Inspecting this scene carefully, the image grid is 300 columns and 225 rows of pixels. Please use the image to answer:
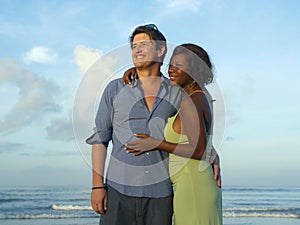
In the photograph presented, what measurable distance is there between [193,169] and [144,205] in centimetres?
34

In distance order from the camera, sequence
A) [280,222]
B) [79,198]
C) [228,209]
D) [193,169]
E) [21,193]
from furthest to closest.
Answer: [21,193], [79,198], [228,209], [280,222], [193,169]

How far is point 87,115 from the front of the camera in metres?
2.93

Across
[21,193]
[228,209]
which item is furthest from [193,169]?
[21,193]

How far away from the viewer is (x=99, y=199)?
2.88m

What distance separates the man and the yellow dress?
51 mm

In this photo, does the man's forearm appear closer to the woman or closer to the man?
the man

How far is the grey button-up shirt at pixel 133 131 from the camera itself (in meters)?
2.89

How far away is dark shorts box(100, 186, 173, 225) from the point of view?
2873 millimetres

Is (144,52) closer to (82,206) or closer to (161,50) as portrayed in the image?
(161,50)

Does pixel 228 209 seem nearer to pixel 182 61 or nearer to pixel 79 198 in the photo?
pixel 79 198

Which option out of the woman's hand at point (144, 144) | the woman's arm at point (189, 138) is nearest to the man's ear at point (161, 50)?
the woman's arm at point (189, 138)

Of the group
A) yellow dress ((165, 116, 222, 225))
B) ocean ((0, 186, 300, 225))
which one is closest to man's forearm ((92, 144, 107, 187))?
yellow dress ((165, 116, 222, 225))

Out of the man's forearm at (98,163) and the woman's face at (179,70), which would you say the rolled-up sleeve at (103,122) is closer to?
the man's forearm at (98,163)

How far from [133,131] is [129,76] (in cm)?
32
